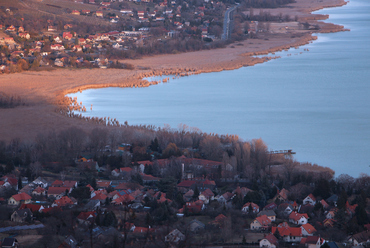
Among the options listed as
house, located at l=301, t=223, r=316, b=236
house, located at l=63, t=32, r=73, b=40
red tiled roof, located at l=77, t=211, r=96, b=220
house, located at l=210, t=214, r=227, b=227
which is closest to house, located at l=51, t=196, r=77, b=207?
red tiled roof, located at l=77, t=211, r=96, b=220

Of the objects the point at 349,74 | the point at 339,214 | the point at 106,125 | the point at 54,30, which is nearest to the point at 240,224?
the point at 339,214

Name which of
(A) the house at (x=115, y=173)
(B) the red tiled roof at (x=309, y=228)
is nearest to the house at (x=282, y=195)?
(B) the red tiled roof at (x=309, y=228)

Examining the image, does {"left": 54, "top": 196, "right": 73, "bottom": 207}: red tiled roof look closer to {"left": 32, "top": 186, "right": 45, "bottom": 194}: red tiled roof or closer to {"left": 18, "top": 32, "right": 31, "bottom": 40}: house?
{"left": 32, "top": 186, "right": 45, "bottom": 194}: red tiled roof

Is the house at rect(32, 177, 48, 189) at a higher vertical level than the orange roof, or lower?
lower

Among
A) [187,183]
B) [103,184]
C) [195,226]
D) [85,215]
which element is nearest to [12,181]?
[103,184]

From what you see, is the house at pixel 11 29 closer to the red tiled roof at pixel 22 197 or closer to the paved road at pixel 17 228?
the red tiled roof at pixel 22 197

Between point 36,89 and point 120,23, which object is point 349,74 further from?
point 120,23
